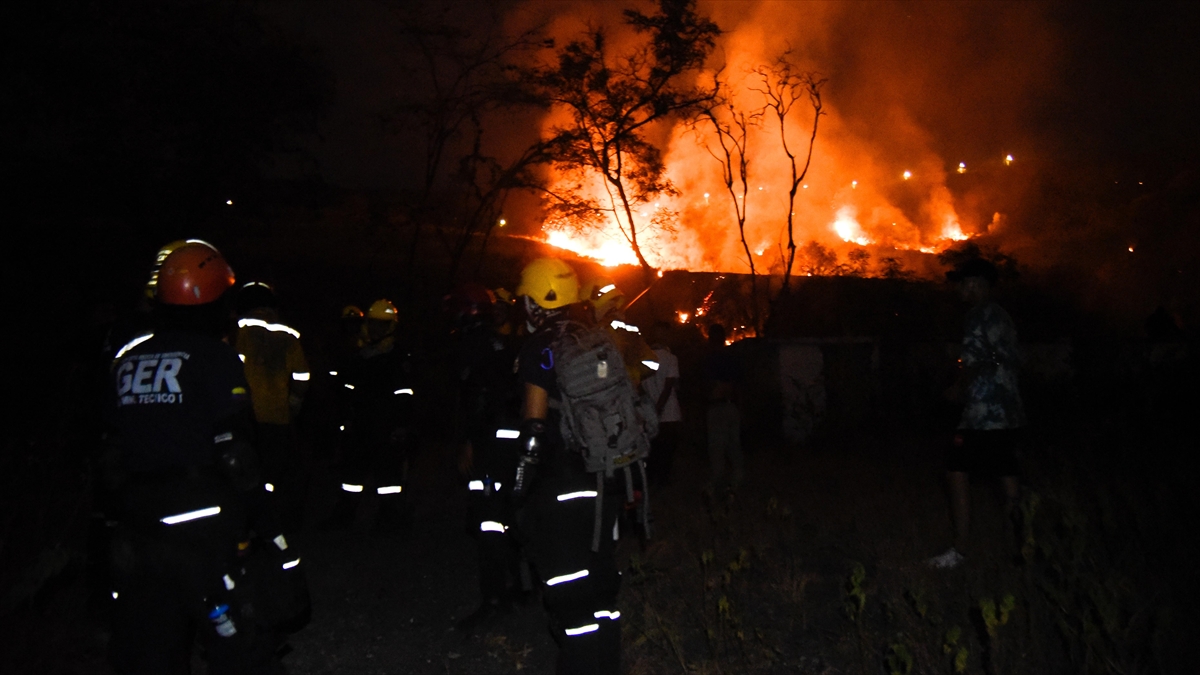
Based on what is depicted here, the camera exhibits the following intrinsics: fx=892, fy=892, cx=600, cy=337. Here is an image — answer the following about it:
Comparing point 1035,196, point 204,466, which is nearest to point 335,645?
point 204,466

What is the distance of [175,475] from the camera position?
3.32 metres

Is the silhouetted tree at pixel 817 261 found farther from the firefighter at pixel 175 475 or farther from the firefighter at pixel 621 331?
the firefighter at pixel 175 475

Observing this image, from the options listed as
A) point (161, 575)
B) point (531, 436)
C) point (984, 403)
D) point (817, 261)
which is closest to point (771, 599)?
point (984, 403)

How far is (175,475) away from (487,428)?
8.08ft

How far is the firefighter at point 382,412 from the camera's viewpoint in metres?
7.84

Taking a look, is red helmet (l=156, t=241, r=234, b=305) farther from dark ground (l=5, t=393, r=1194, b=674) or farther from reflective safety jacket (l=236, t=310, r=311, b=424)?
reflective safety jacket (l=236, t=310, r=311, b=424)

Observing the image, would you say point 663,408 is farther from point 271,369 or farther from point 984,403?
point 271,369

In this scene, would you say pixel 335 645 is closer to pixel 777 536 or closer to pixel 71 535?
pixel 71 535

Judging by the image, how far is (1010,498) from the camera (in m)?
5.49

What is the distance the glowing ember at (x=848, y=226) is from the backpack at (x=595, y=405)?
60.7 m

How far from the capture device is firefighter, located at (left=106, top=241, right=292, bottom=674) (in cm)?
331

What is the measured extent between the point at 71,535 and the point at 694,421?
40.2 feet

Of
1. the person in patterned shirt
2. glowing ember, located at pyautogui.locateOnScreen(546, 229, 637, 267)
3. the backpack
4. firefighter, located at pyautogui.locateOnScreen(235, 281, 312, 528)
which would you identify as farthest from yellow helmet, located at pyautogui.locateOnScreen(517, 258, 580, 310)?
glowing ember, located at pyautogui.locateOnScreen(546, 229, 637, 267)

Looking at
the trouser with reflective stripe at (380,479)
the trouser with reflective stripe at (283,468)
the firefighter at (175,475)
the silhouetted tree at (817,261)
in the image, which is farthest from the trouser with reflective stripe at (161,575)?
the silhouetted tree at (817,261)
